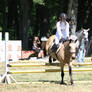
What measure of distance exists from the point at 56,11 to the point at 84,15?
271cm

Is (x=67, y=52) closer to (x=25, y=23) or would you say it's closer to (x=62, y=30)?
(x=62, y=30)

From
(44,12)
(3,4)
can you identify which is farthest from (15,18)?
(44,12)

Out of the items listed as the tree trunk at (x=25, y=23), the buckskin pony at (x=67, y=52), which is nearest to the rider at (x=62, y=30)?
the buckskin pony at (x=67, y=52)

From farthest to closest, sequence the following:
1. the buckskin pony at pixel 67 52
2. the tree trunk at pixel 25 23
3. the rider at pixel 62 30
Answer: the tree trunk at pixel 25 23
the rider at pixel 62 30
the buckskin pony at pixel 67 52

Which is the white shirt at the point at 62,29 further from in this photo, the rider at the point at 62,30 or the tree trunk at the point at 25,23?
the tree trunk at the point at 25,23

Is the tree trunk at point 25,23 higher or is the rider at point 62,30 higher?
the tree trunk at point 25,23

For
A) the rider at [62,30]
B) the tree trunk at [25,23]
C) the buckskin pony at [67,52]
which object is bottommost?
the buckskin pony at [67,52]

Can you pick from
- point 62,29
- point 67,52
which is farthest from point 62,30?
point 67,52

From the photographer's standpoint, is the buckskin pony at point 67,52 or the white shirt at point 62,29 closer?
the buckskin pony at point 67,52

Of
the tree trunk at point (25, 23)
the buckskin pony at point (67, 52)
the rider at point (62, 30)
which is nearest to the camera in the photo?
the buckskin pony at point (67, 52)

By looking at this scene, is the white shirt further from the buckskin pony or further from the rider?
the buckskin pony

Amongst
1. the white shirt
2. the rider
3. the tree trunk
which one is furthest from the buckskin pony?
the tree trunk

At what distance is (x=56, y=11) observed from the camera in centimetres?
3156

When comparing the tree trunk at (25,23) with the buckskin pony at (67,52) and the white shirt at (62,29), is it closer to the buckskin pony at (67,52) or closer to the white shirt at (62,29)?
the white shirt at (62,29)
